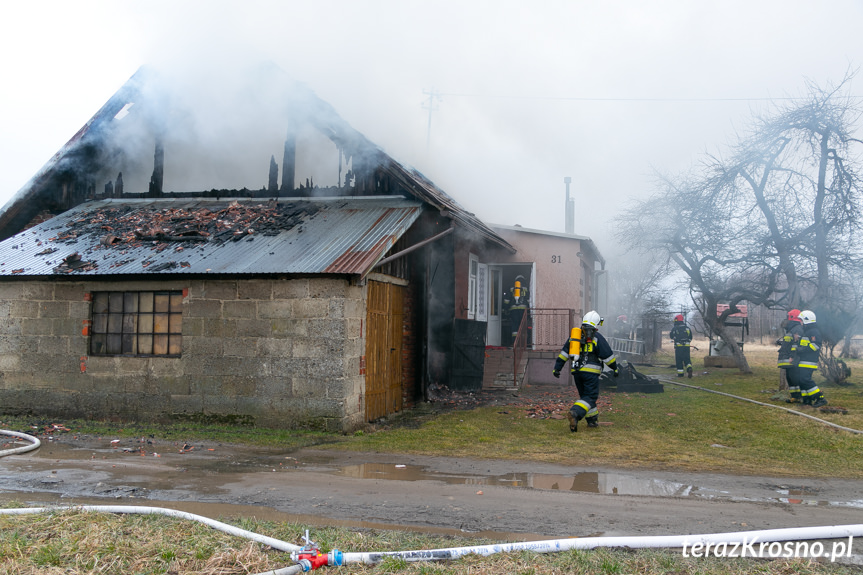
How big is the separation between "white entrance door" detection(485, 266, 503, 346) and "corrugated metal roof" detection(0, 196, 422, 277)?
6.56m

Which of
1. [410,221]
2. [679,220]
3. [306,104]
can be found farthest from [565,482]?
[679,220]

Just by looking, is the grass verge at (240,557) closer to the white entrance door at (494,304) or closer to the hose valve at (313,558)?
the hose valve at (313,558)

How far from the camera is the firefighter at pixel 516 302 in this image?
16.9 metres

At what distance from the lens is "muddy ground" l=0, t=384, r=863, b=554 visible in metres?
5.06

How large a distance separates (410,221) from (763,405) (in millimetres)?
7728

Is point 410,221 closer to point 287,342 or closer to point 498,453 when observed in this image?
point 287,342

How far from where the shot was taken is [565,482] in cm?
653

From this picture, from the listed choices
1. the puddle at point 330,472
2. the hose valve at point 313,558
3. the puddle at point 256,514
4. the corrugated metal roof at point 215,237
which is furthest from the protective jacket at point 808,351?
the hose valve at point 313,558

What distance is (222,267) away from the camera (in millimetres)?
9953

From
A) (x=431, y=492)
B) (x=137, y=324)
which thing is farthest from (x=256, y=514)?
(x=137, y=324)

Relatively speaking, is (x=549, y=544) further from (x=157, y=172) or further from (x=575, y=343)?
(x=157, y=172)

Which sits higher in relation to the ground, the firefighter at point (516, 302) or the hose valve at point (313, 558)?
the firefighter at point (516, 302)

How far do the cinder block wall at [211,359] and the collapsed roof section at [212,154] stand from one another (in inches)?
123

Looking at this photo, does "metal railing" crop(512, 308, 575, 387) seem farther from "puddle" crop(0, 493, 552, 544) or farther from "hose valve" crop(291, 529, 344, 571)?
"hose valve" crop(291, 529, 344, 571)
